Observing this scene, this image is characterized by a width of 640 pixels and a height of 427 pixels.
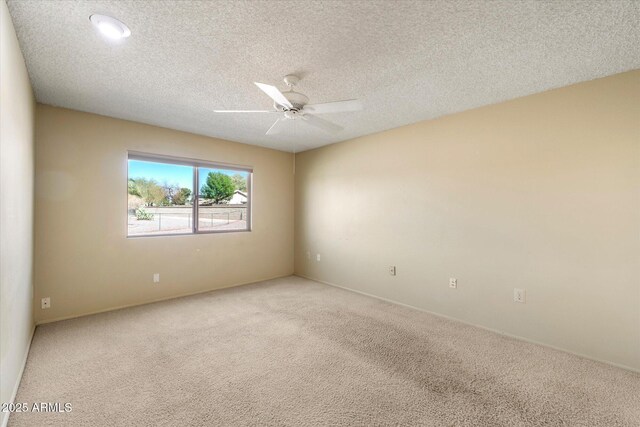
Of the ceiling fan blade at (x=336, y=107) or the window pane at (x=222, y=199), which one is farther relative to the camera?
the window pane at (x=222, y=199)

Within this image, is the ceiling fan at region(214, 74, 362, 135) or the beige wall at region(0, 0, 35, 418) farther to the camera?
the ceiling fan at region(214, 74, 362, 135)

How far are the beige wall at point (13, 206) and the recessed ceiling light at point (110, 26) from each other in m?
0.40

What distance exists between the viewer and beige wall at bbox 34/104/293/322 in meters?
3.10

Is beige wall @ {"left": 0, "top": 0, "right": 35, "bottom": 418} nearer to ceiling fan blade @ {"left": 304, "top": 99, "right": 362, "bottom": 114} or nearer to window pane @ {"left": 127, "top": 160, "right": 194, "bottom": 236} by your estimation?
window pane @ {"left": 127, "top": 160, "right": 194, "bottom": 236}

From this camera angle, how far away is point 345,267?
15.1ft

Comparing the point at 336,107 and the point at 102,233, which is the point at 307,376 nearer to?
the point at 336,107

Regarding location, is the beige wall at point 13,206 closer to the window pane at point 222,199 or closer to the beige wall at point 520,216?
the window pane at point 222,199

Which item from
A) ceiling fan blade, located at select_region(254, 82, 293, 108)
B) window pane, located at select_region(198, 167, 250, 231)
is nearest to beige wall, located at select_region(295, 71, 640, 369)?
window pane, located at select_region(198, 167, 250, 231)

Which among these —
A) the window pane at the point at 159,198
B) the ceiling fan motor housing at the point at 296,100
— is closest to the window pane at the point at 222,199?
the window pane at the point at 159,198

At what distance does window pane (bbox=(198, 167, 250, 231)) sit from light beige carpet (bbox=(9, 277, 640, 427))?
1624mm

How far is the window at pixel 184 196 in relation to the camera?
3.78 metres

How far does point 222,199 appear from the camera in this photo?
4.61m

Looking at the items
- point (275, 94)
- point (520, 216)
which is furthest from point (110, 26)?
point (520, 216)

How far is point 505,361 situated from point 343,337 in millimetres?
1403
